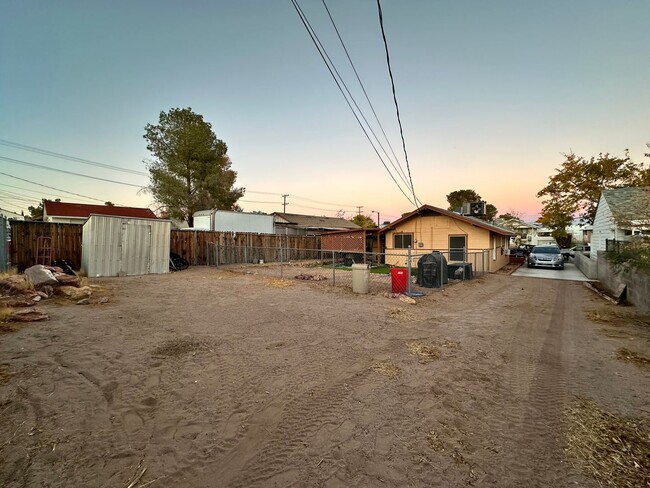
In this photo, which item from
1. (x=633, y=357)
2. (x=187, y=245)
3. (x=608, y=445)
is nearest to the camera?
(x=608, y=445)

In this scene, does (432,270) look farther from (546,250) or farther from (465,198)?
(465,198)

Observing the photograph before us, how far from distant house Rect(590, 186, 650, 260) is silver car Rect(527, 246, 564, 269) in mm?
2294

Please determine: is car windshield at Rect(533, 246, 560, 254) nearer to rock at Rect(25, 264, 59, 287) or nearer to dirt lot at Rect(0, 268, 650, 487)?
dirt lot at Rect(0, 268, 650, 487)

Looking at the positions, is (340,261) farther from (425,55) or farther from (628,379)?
(628,379)

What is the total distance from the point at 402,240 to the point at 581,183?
20491 mm

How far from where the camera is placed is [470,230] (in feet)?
57.7

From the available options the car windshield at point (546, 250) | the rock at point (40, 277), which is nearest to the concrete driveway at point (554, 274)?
the car windshield at point (546, 250)

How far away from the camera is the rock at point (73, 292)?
26.5 ft

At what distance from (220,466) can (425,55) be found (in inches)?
467

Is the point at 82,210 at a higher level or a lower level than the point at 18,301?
higher

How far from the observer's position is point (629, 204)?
502 inches

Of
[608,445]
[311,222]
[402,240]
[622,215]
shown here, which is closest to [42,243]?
[608,445]

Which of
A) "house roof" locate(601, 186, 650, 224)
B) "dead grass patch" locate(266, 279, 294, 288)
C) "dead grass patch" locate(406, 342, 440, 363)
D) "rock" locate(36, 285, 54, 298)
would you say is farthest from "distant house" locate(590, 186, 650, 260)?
"rock" locate(36, 285, 54, 298)

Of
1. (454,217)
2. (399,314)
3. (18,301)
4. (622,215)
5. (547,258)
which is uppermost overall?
(454,217)
